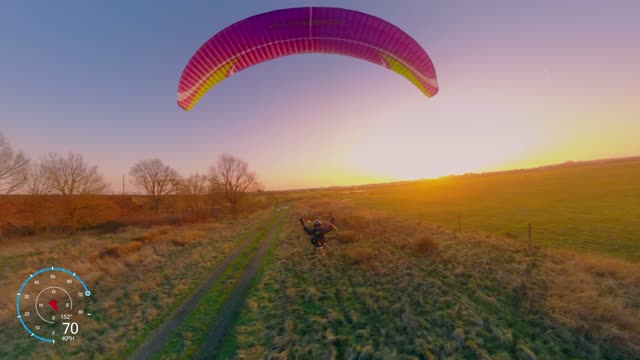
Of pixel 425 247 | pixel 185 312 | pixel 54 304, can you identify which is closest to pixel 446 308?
pixel 425 247

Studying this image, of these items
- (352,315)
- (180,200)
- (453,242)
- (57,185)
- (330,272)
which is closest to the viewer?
(352,315)

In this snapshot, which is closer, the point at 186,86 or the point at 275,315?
the point at 275,315

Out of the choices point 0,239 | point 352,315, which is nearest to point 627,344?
point 352,315

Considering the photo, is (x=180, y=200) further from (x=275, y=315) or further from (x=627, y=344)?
(x=627, y=344)

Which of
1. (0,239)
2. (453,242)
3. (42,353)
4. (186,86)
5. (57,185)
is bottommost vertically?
(453,242)

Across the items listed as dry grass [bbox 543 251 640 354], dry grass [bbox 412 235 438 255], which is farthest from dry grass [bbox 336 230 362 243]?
dry grass [bbox 543 251 640 354]

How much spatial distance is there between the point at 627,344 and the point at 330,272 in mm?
7358

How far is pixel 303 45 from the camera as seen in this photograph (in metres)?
10.8

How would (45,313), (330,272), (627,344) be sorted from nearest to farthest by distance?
(627,344)
(45,313)
(330,272)

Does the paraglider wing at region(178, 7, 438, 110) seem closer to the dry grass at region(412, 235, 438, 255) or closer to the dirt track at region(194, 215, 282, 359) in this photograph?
the dry grass at region(412, 235, 438, 255)

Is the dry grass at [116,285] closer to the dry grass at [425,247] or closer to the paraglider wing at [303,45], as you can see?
the paraglider wing at [303,45]

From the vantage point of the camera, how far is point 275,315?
5.89m
